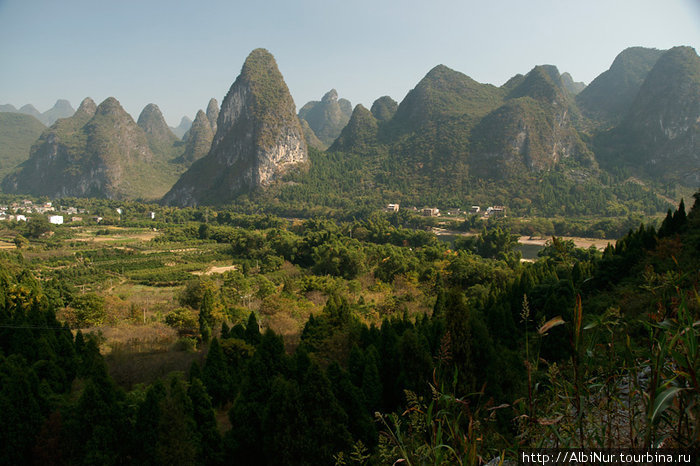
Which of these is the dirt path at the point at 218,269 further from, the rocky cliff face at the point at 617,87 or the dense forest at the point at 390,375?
the rocky cliff face at the point at 617,87

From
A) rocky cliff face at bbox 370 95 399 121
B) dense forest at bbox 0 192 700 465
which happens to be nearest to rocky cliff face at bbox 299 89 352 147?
rocky cliff face at bbox 370 95 399 121

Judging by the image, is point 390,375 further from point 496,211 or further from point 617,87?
point 617,87

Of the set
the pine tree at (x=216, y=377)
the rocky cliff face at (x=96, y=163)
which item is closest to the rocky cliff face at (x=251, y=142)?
the rocky cliff face at (x=96, y=163)

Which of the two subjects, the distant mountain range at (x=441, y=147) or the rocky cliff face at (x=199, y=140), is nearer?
the distant mountain range at (x=441, y=147)

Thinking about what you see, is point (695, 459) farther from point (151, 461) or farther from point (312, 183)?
point (312, 183)

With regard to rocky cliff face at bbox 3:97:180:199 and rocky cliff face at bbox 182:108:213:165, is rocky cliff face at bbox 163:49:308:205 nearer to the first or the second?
rocky cliff face at bbox 3:97:180:199

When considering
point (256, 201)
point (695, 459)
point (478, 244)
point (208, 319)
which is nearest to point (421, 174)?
point (256, 201)

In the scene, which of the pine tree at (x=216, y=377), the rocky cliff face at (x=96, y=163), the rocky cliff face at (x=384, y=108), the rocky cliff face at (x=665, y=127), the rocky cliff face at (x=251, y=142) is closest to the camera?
the pine tree at (x=216, y=377)
